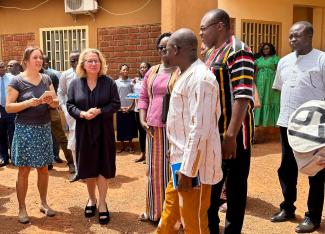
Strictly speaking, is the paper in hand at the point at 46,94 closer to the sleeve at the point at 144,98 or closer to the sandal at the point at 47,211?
the sleeve at the point at 144,98

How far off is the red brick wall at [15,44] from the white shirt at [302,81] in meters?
8.12

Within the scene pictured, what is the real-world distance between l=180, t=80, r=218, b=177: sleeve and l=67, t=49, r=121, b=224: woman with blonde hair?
2.06 meters

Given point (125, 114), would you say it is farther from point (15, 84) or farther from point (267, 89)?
point (15, 84)

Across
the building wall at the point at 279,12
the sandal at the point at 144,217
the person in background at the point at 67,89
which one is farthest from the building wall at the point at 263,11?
the sandal at the point at 144,217

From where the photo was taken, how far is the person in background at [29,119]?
15.1 feet

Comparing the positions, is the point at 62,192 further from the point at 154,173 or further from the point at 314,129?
the point at 314,129

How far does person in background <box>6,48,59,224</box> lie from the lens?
4613 millimetres

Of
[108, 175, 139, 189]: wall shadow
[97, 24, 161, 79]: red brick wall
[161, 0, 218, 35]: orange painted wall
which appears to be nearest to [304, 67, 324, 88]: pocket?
[108, 175, 139, 189]: wall shadow

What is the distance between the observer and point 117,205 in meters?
5.34

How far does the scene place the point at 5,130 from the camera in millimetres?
8031

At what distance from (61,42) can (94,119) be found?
641 cm

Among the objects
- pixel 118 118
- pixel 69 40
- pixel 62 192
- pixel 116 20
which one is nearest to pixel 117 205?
pixel 62 192

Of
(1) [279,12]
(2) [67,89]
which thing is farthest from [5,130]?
(1) [279,12]

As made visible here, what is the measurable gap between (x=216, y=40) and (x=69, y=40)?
7756mm
